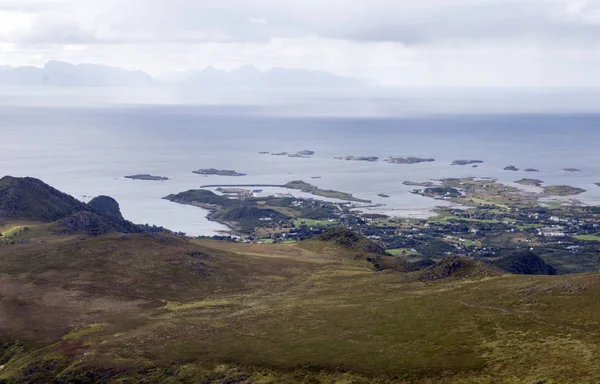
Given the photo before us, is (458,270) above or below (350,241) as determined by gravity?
above

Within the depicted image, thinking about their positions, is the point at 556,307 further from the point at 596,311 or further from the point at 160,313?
the point at 160,313

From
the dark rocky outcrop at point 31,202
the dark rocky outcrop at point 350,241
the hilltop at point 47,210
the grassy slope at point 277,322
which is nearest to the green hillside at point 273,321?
the grassy slope at point 277,322

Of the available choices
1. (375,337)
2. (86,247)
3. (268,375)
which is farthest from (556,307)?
(86,247)

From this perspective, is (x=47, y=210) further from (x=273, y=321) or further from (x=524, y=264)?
(x=524, y=264)

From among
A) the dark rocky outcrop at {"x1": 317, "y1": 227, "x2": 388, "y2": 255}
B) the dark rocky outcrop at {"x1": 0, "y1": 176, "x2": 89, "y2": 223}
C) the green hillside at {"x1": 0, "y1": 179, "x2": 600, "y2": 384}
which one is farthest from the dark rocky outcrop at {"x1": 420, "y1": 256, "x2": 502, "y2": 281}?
the dark rocky outcrop at {"x1": 0, "y1": 176, "x2": 89, "y2": 223}

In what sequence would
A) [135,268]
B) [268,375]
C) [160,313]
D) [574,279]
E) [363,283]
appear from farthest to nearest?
[135,268]
[363,283]
[160,313]
[574,279]
[268,375]

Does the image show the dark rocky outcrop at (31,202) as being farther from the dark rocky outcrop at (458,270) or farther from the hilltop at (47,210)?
the dark rocky outcrop at (458,270)

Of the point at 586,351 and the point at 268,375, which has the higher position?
the point at 586,351

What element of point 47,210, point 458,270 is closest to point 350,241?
point 458,270

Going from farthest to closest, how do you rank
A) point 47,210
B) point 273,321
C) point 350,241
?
1. point 47,210
2. point 350,241
3. point 273,321
